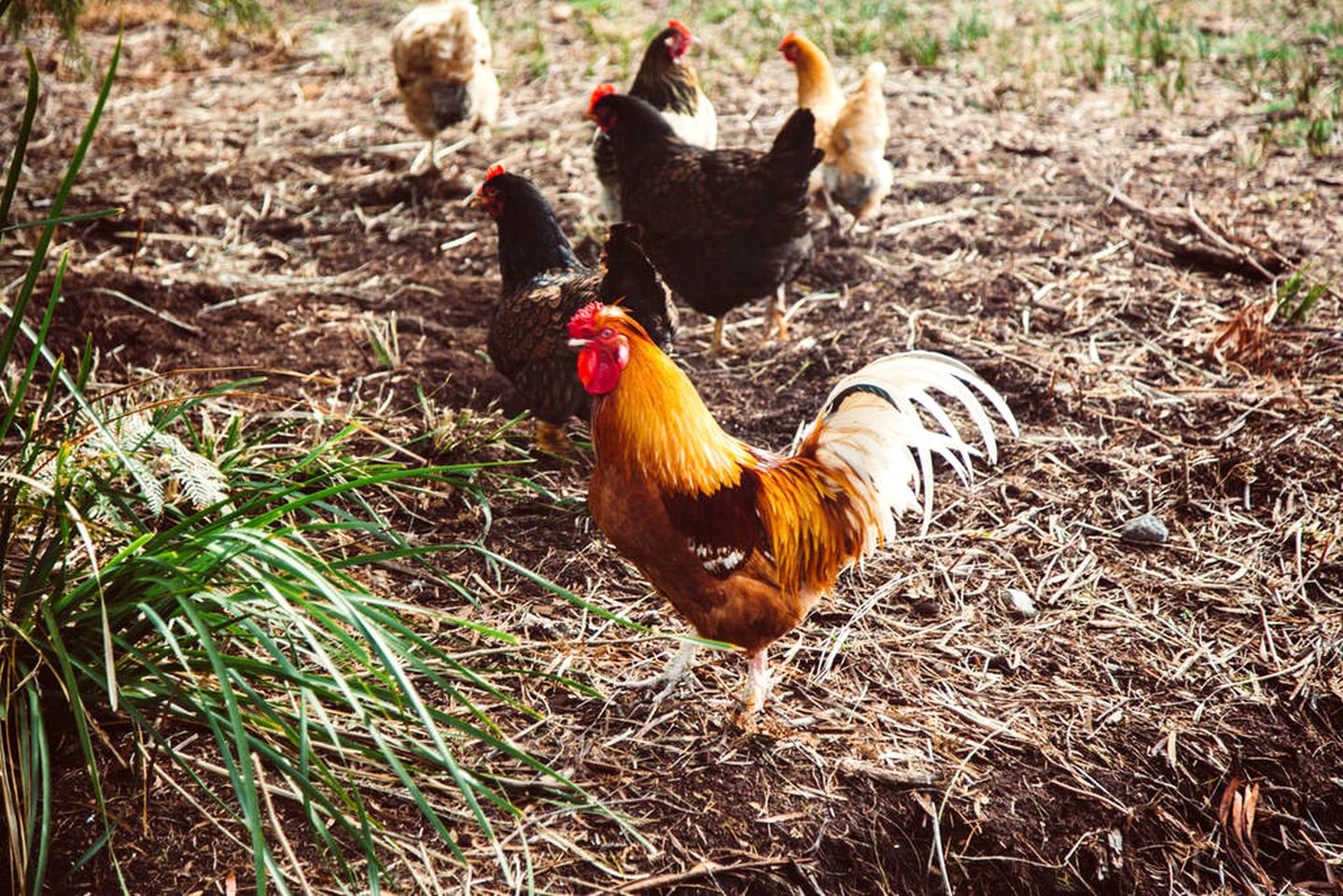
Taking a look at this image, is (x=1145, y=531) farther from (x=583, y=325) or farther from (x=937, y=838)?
(x=583, y=325)

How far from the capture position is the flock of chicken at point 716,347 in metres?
2.64

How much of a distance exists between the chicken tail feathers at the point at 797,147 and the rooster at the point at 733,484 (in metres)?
1.75

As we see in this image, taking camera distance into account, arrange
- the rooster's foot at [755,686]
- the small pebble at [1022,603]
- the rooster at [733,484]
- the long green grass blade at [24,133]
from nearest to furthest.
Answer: the long green grass blade at [24,133]
the rooster at [733,484]
the rooster's foot at [755,686]
the small pebble at [1022,603]

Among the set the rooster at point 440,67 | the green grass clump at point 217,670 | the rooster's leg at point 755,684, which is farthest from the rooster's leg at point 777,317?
the rooster at point 440,67

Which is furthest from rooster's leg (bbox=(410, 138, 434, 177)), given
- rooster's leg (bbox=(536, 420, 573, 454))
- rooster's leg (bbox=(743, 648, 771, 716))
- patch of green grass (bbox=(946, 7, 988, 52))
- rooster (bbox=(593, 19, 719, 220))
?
rooster's leg (bbox=(743, 648, 771, 716))

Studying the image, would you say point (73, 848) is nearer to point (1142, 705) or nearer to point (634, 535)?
point (634, 535)

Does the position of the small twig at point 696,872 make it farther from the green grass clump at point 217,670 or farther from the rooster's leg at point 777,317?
the rooster's leg at point 777,317

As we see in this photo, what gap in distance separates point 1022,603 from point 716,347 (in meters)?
2.01

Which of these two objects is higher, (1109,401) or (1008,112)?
(1008,112)

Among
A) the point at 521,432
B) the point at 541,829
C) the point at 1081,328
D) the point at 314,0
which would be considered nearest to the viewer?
the point at 541,829

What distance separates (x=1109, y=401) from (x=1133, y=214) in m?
1.82

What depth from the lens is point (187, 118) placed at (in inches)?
270

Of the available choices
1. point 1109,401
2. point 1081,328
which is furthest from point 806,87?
point 1109,401

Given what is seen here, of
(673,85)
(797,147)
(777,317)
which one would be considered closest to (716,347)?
(777,317)
